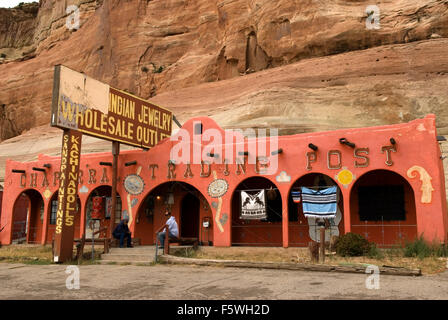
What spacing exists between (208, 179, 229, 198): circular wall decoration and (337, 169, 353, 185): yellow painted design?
455cm

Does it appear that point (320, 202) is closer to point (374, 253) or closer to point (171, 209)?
point (374, 253)

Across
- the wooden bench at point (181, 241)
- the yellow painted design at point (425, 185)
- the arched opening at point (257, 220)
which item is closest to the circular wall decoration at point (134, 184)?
the wooden bench at point (181, 241)

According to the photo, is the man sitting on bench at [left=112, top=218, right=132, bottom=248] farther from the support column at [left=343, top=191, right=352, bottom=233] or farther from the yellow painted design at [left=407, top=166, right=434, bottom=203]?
the yellow painted design at [left=407, top=166, right=434, bottom=203]

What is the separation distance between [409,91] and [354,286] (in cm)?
2132

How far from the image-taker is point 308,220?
1720cm

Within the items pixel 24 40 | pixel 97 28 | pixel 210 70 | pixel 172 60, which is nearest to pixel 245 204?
pixel 210 70

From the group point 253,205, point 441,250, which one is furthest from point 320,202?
point 441,250

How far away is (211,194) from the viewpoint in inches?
690

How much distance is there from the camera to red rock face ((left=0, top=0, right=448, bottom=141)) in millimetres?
26953

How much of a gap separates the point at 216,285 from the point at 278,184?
8186 mm

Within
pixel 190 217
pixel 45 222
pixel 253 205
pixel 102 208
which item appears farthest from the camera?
pixel 102 208

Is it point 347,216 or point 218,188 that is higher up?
point 218,188

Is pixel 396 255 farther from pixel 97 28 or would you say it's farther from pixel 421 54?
pixel 97 28

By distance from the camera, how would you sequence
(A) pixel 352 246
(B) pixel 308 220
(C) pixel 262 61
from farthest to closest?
(C) pixel 262 61
(B) pixel 308 220
(A) pixel 352 246
